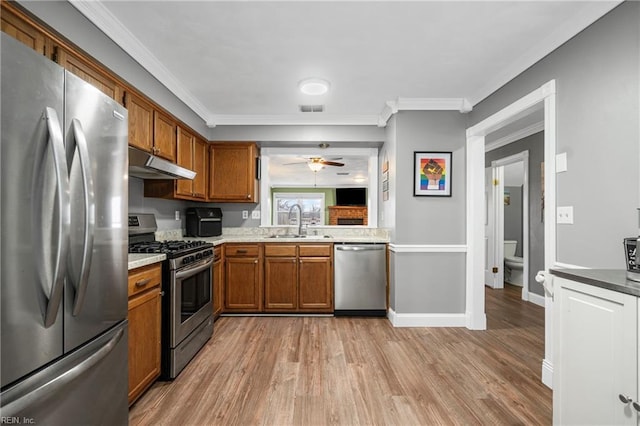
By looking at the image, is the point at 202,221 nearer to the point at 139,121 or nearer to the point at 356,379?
the point at 139,121

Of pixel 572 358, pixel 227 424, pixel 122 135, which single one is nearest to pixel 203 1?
pixel 122 135

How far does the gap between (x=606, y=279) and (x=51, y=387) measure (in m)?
1.97

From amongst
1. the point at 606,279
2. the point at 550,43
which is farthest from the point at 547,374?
the point at 550,43

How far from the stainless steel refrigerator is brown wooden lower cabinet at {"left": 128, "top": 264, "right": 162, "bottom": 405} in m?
0.45

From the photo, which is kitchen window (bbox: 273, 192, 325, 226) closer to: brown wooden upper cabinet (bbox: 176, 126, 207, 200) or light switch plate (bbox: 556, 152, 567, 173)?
brown wooden upper cabinet (bbox: 176, 126, 207, 200)

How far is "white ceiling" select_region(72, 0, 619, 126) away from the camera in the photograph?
5.81ft

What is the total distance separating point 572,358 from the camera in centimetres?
121

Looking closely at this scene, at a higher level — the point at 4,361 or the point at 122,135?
the point at 122,135

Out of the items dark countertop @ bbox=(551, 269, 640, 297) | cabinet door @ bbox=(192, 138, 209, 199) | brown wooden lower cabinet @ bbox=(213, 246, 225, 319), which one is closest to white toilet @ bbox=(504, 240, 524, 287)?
dark countertop @ bbox=(551, 269, 640, 297)

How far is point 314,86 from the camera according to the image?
2.74m

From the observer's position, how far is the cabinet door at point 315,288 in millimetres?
3465

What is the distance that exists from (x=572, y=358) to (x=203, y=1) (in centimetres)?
253

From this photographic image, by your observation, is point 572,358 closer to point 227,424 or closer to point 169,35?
point 227,424

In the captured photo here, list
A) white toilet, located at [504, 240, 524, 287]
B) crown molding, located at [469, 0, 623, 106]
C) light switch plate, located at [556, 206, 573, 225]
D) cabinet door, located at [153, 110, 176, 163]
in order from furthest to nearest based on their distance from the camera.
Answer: white toilet, located at [504, 240, 524, 287] → cabinet door, located at [153, 110, 176, 163] → light switch plate, located at [556, 206, 573, 225] → crown molding, located at [469, 0, 623, 106]
